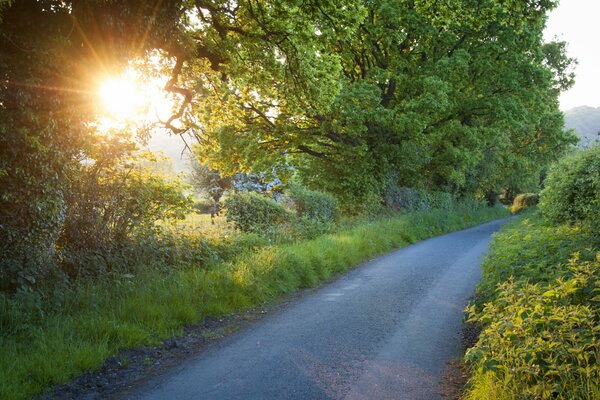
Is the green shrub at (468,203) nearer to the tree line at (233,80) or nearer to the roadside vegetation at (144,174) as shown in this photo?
the tree line at (233,80)

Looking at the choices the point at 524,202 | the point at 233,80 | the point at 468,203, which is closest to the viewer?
the point at 233,80

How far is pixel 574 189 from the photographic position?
12609 millimetres

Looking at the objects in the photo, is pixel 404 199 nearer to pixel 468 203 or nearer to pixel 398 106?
pixel 398 106

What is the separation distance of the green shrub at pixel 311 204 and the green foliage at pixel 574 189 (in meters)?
8.46

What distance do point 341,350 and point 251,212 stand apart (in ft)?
33.5

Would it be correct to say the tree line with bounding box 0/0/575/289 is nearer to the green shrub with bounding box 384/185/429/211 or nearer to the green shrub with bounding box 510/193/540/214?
the green shrub with bounding box 384/185/429/211

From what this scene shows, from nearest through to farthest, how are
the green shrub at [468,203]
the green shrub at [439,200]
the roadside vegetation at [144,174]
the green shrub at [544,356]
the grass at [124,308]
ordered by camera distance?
the green shrub at [544,356]
the grass at [124,308]
the roadside vegetation at [144,174]
the green shrub at [439,200]
the green shrub at [468,203]

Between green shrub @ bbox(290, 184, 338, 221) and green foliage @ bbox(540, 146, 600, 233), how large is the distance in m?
8.46

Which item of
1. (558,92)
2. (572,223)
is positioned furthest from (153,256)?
(558,92)

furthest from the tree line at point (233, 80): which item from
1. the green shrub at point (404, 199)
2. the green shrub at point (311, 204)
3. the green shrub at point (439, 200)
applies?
the green shrub at point (439, 200)

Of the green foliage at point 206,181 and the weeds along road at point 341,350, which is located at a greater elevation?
the green foliage at point 206,181

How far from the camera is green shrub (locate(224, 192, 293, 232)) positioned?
15.5 m

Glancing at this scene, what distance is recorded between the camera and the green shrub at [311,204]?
18.6 metres

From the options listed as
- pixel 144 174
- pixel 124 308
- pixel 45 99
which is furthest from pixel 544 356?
pixel 144 174
